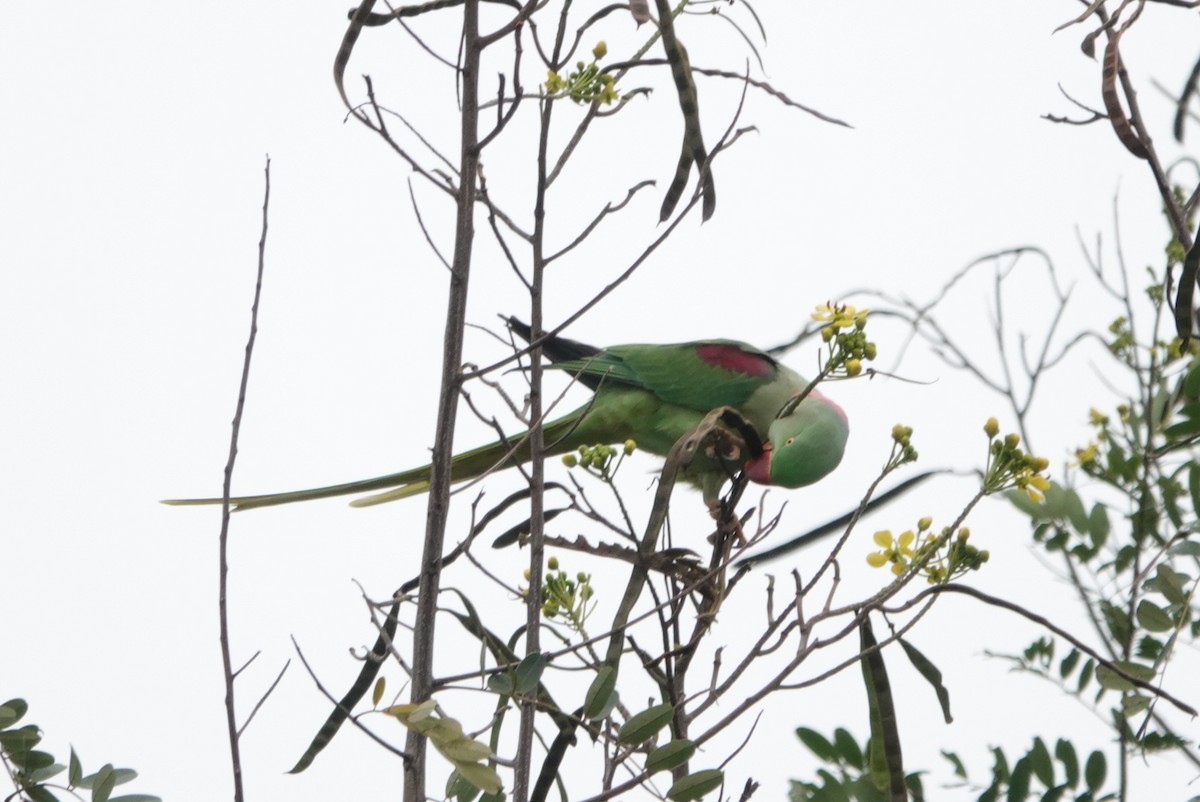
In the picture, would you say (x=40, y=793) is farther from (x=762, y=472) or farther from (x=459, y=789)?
(x=762, y=472)

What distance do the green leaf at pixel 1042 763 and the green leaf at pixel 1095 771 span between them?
0.20 feet

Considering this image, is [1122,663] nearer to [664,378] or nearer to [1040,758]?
[1040,758]

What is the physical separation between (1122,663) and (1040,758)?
0.67ft

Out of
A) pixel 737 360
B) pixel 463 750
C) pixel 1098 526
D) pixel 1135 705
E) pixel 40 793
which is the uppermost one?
pixel 737 360

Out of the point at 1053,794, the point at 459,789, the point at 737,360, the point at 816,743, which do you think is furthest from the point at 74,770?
the point at 737,360

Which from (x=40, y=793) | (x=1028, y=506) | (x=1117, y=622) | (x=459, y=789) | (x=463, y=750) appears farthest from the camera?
(x=1028, y=506)

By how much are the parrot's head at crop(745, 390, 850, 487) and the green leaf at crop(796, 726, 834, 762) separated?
0.80 m

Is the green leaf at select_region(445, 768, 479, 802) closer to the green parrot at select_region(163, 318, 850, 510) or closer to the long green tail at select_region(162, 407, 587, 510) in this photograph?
the long green tail at select_region(162, 407, 587, 510)

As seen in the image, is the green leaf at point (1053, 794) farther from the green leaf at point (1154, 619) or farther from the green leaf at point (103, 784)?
the green leaf at point (103, 784)

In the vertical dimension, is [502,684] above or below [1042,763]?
below

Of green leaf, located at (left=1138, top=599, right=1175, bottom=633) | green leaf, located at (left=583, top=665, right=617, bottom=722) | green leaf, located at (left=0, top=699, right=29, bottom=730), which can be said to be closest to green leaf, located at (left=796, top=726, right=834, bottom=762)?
green leaf, located at (left=1138, top=599, right=1175, bottom=633)

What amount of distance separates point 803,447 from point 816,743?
977 millimetres

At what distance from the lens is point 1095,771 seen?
6.43ft

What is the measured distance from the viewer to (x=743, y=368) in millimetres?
3471
